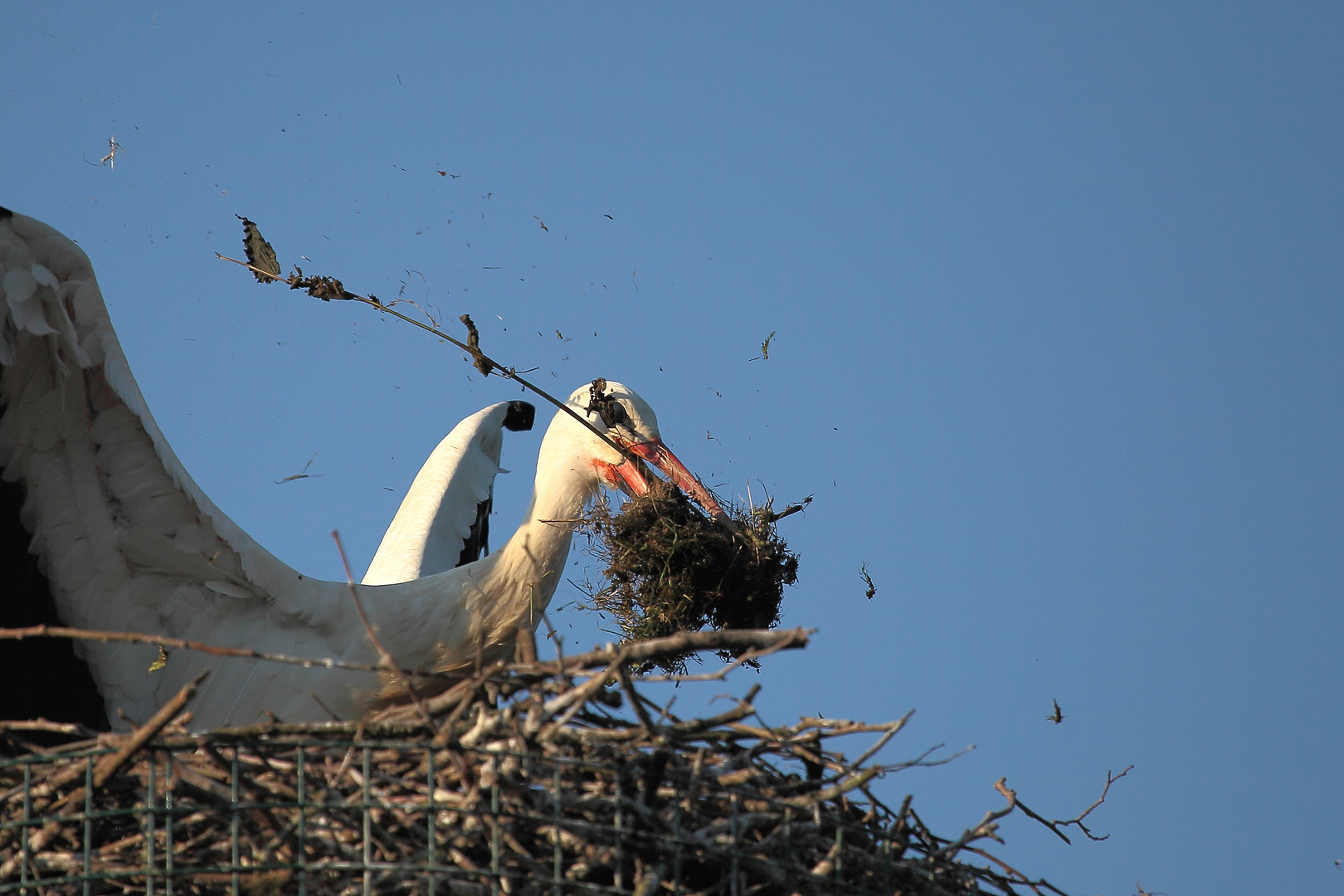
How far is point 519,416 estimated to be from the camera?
727 centimetres

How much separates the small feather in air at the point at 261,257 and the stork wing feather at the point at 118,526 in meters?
0.44

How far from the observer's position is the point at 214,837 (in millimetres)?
2662

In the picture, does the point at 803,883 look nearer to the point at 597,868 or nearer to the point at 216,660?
the point at 597,868

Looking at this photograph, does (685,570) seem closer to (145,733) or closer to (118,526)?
(118,526)

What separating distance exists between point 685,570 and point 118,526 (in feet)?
5.82

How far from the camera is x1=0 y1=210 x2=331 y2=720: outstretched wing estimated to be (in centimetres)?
400

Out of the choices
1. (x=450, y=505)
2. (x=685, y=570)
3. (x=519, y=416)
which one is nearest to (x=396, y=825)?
(x=685, y=570)

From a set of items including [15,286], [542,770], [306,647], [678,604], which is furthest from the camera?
[306,647]

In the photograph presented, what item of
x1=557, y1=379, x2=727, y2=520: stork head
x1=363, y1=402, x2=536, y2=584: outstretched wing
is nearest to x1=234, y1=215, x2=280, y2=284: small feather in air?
x1=557, y1=379, x2=727, y2=520: stork head

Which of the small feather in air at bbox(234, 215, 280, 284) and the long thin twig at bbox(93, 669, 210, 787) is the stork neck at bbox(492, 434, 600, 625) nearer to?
the small feather in air at bbox(234, 215, 280, 284)

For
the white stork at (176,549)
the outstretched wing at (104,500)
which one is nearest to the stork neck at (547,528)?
the white stork at (176,549)

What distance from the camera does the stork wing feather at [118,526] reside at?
402 cm

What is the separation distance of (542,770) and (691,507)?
78.1 inches

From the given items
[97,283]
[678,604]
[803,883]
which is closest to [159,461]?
[97,283]
